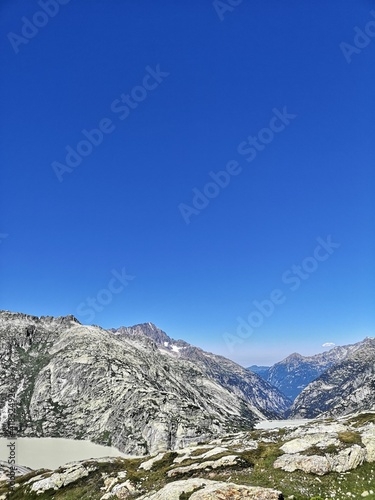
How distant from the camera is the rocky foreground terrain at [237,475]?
37781 mm

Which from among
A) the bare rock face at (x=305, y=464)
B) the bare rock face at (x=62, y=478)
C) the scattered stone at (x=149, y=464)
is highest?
the bare rock face at (x=62, y=478)

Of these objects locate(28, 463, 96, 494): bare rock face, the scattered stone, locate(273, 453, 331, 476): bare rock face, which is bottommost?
locate(273, 453, 331, 476): bare rock face

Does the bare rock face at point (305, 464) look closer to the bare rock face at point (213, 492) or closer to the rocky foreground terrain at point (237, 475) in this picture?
the rocky foreground terrain at point (237, 475)

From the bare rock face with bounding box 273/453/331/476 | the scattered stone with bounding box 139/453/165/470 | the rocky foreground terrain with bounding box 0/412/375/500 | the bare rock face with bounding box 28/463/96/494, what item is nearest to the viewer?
the rocky foreground terrain with bounding box 0/412/375/500

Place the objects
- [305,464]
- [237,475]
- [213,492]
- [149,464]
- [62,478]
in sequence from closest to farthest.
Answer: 1. [213,492]
2. [305,464]
3. [237,475]
4. [149,464]
5. [62,478]

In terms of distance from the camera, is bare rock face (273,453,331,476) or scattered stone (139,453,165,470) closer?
bare rock face (273,453,331,476)

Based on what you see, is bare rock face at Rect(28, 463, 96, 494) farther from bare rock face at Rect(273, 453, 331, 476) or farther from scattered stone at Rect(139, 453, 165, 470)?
bare rock face at Rect(273, 453, 331, 476)

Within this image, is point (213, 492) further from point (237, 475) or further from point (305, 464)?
point (305, 464)

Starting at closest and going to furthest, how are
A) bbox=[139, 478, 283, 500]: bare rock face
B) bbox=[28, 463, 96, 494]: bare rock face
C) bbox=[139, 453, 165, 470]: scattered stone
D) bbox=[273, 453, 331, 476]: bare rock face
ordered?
bbox=[139, 478, 283, 500]: bare rock face → bbox=[273, 453, 331, 476]: bare rock face → bbox=[139, 453, 165, 470]: scattered stone → bbox=[28, 463, 96, 494]: bare rock face

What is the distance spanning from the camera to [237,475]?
45625 millimetres

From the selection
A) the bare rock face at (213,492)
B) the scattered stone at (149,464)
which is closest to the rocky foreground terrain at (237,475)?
the bare rock face at (213,492)

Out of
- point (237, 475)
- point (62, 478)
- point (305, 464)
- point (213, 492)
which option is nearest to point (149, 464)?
point (62, 478)

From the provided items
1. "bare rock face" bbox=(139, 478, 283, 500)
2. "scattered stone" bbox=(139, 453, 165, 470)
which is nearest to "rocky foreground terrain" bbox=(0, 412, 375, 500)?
"bare rock face" bbox=(139, 478, 283, 500)

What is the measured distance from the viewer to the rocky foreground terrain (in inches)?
1487
